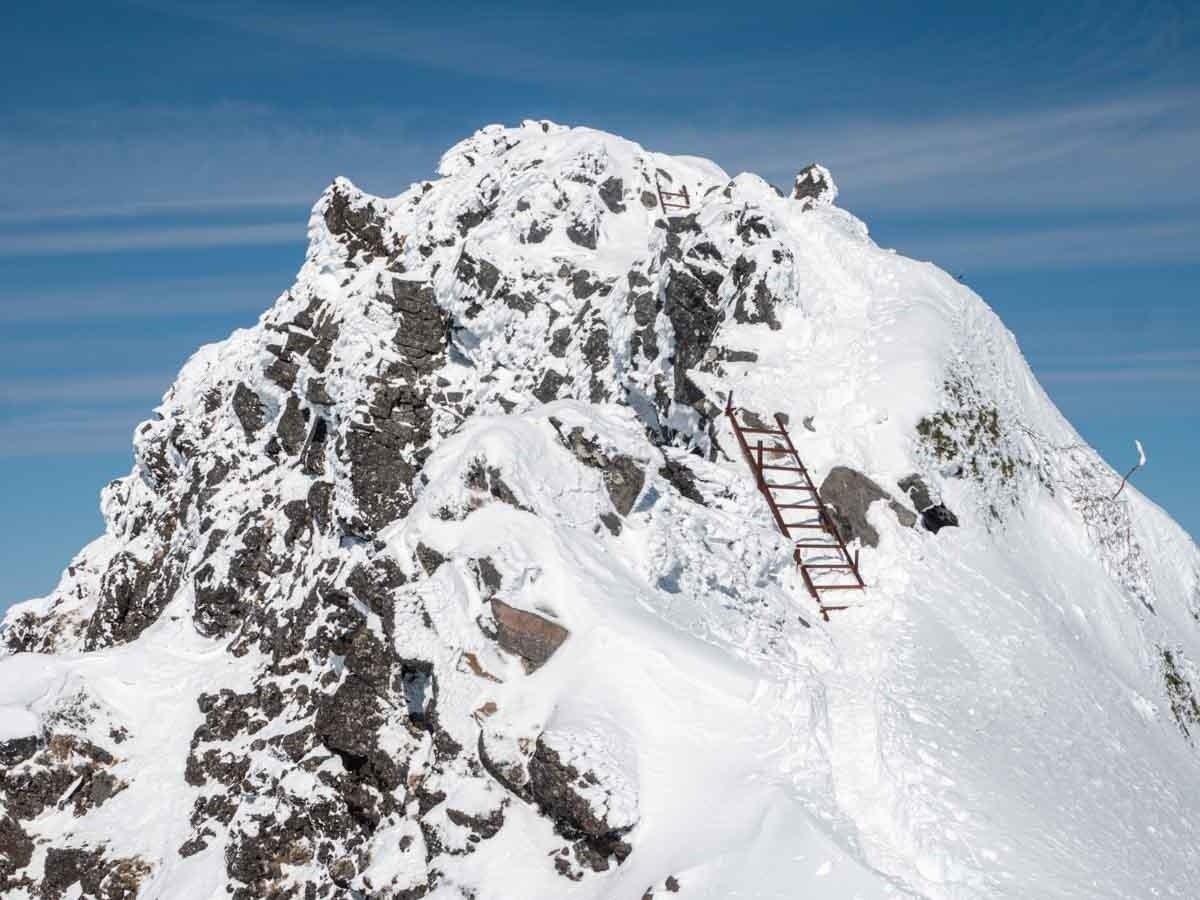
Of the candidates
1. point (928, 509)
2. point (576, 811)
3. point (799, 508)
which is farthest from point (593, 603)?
point (928, 509)

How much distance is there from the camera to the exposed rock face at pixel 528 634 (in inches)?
830

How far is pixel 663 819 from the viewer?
17.8m

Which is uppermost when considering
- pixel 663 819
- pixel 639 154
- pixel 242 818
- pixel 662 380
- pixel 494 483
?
pixel 639 154

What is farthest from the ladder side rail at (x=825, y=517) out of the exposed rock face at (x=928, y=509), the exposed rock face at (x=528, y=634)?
the exposed rock face at (x=528, y=634)

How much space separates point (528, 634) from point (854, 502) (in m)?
12.1

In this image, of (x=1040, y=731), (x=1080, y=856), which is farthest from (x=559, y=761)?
(x=1040, y=731)

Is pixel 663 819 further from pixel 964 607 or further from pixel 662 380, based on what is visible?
pixel 662 380

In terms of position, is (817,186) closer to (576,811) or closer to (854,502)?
(854,502)

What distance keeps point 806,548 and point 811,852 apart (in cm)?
1326

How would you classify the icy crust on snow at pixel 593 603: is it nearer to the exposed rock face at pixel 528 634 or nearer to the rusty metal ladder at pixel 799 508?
the exposed rock face at pixel 528 634

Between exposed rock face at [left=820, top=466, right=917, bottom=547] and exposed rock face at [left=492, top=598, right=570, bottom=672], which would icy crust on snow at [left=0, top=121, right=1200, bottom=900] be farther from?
exposed rock face at [left=820, top=466, right=917, bottom=547]

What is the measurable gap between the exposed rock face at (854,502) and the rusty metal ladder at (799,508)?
30cm

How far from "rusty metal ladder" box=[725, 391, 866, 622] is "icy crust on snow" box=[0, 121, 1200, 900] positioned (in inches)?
25.4

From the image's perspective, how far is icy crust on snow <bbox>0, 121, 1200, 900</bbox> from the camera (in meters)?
19.1
